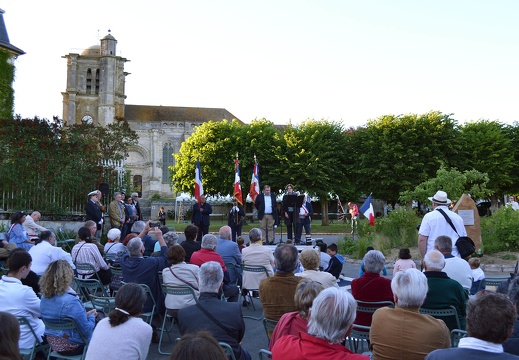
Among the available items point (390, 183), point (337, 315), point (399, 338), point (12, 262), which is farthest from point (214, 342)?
point (390, 183)

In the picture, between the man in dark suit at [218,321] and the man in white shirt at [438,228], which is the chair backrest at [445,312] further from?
the man in white shirt at [438,228]

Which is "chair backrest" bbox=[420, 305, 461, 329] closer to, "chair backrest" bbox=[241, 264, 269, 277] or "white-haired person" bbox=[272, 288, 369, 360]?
"white-haired person" bbox=[272, 288, 369, 360]

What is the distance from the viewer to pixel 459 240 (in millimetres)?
7621

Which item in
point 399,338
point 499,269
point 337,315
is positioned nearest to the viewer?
point 337,315

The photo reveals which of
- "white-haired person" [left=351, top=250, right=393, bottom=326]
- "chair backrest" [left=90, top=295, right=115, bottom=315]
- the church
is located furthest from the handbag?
the church

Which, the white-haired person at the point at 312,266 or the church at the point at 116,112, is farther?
the church at the point at 116,112

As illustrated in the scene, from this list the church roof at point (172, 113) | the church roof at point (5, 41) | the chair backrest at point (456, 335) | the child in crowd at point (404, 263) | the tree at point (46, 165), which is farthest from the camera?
the church roof at point (172, 113)

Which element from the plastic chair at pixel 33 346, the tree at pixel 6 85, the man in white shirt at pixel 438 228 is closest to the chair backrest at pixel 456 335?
the man in white shirt at pixel 438 228

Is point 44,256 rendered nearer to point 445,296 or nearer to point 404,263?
point 404,263

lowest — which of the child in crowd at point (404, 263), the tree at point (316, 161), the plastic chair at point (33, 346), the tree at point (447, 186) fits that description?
the plastic chair at point (33, 346)

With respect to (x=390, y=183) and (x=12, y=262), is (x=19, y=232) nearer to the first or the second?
(x=12, y=262)

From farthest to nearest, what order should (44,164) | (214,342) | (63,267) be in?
(44,164) → (63,267) → (214,342)

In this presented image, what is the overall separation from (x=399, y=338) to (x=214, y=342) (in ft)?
6.56

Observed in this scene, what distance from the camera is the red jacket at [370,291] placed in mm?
5180
